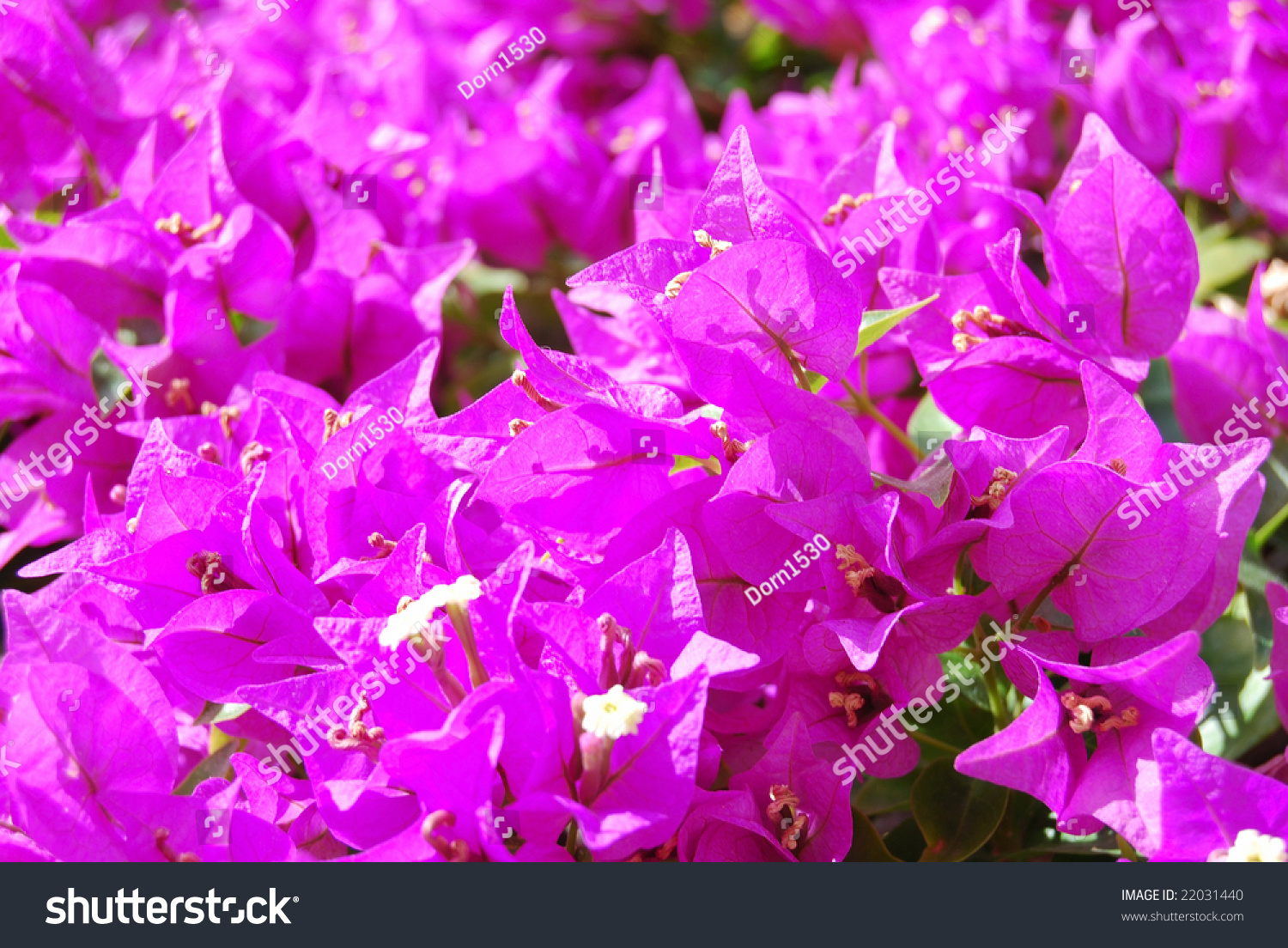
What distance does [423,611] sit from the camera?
556 mm

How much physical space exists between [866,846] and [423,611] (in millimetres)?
331

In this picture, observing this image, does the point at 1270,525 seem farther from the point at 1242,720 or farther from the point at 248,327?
the point at 248,327

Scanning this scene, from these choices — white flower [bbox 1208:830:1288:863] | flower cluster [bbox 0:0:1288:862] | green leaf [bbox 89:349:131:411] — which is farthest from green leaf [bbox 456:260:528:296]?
white flower [bbox 1208:830:1288:863]

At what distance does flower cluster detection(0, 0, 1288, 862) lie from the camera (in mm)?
565

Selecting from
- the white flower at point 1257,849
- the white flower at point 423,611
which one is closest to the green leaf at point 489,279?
the white flower at point 423,611

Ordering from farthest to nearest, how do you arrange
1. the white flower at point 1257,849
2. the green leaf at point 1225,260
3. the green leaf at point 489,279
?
the green leaf at point 489,279 → the green leaf at point 1225,260 → the white flower at point 1257,849

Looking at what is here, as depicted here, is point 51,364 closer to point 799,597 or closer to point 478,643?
point 478,643

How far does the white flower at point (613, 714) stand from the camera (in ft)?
1.74

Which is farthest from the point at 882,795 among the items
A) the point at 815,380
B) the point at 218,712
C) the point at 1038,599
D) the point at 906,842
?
the point at 218,712

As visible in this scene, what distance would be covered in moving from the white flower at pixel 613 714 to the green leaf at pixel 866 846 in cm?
22

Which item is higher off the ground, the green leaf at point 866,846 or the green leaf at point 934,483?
the green leaf at point 934,483

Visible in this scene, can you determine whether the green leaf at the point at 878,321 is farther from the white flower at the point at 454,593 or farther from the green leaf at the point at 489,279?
the green leaf at the point at 489,279

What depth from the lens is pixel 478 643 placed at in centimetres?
57

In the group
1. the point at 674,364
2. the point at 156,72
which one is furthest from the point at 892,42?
the point at 156,72
